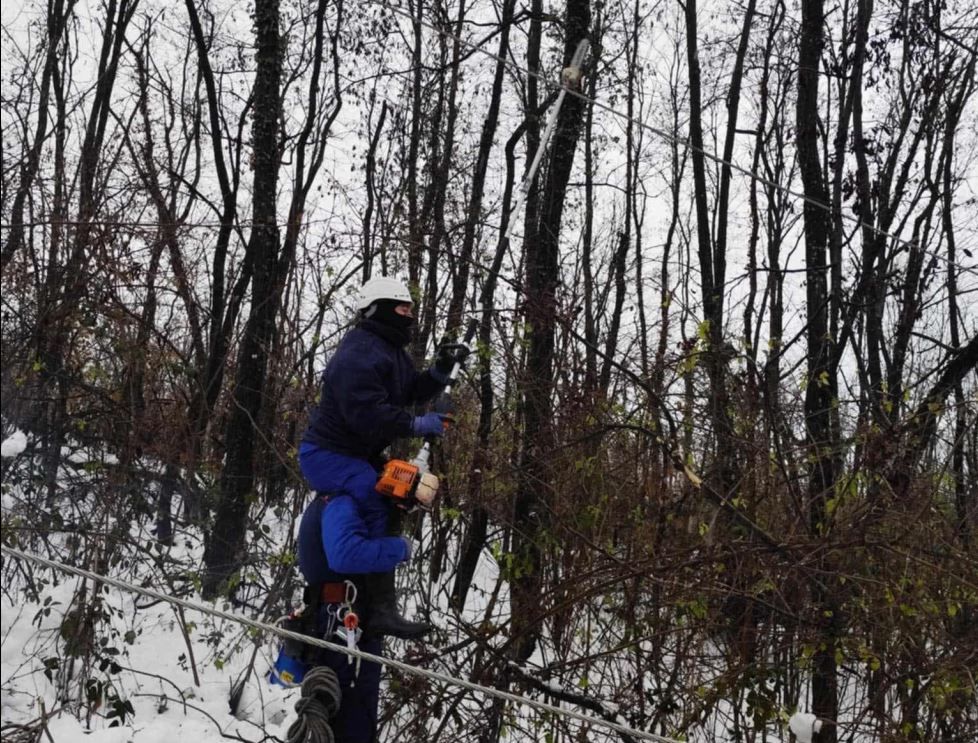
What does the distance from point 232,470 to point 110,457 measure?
1.04 meters

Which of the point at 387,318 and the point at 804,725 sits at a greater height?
the point at 387,318

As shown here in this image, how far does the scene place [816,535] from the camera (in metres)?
5.34

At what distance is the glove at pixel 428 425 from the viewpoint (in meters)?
4.07

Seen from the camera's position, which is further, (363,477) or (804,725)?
(804,725)

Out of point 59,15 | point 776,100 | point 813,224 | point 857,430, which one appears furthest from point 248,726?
point 776,100

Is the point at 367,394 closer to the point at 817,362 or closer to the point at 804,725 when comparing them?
the point at 804,725

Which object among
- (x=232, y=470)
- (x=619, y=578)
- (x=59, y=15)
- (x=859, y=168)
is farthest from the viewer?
(x=59, y=15)

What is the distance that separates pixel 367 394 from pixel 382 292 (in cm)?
47

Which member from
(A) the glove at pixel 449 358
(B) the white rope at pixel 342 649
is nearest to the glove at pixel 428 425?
(A) the glove at pixel 449 358

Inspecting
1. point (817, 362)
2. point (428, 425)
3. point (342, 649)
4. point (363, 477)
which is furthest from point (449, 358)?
point (817, 362)

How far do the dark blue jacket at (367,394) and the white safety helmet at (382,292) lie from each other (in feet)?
0.31

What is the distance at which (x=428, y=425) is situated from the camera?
13.4 feet

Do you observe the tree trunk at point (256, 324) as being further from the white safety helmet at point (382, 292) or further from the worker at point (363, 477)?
the white safety helmet at point (382, 292)

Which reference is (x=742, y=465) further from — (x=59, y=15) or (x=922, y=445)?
(x=59, y=15)
